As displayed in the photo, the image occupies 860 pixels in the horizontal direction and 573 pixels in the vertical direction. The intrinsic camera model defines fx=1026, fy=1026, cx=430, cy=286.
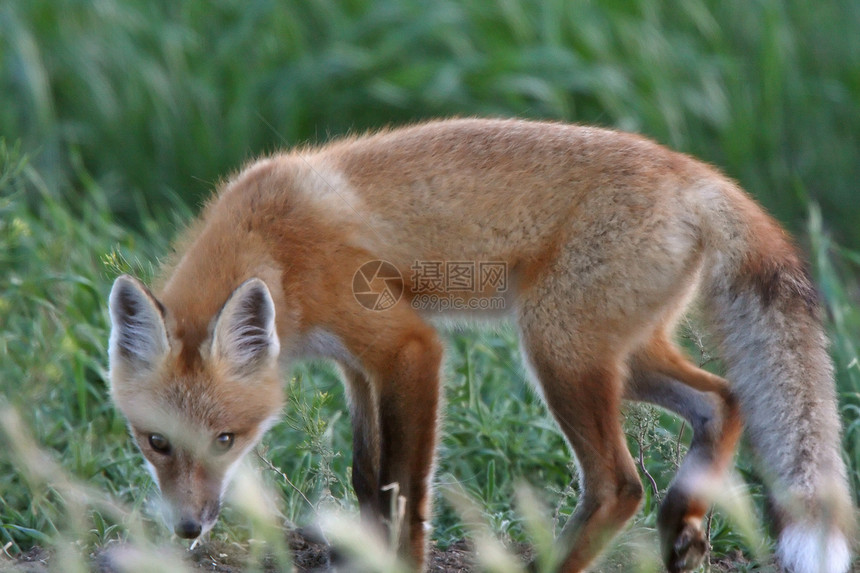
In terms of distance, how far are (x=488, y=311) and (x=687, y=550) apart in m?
1.11

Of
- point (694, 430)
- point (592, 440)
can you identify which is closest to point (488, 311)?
point (592, 440)

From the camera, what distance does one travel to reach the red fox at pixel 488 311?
3248mm

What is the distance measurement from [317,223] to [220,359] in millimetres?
693

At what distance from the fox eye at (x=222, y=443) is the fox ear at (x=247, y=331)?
0.66ft

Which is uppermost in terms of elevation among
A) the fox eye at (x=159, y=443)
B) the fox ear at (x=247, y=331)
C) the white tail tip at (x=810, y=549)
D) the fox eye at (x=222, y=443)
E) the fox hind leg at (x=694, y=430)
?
the fox ear at (x=247, y=331)

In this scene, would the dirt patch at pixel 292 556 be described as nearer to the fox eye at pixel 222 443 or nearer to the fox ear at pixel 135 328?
the fox eye at pixel 222 443

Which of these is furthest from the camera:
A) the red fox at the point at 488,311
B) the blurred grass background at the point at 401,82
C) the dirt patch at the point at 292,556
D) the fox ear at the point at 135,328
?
the blurred grass background at the point at 401,82

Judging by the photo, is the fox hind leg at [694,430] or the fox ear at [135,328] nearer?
the fox ear at [135,328]

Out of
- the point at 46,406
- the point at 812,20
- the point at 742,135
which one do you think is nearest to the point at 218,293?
the point at 46,406

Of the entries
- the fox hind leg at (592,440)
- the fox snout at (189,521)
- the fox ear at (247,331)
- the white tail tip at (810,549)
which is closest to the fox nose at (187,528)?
the fox snout at (189,521)

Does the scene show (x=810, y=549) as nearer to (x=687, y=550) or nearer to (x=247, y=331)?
(x=687, y=550)

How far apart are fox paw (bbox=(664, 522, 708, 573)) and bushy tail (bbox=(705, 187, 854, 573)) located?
0.49 meters

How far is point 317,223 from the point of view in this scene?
12.2 ft

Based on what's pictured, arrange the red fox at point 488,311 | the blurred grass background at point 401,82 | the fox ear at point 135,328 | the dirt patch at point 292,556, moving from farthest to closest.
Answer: the blurred grass background at point 401,82, the dirt patch at point 292,556, the red fox at point 488,311, the fox ear at point 135,328
